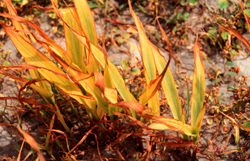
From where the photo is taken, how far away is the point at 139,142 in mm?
1335

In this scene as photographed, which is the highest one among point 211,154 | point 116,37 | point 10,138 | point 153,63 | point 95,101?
point 116,37

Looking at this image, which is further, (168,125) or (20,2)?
(20,2)

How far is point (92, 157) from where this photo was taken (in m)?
1.35

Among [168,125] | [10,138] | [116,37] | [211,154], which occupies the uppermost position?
[116,37]

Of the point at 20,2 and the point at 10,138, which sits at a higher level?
the point at 20,2

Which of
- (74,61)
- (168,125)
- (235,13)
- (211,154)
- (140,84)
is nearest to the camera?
(168,125)

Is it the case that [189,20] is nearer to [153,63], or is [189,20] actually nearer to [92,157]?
[153,63]

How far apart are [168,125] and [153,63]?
11.1 inches

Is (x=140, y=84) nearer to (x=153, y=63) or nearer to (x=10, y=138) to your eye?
(x=153, y=63)

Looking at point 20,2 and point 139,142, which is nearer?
point 139,142

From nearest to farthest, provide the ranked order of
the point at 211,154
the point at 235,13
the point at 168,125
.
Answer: the point at 168,125, the point at 211,154, the point at 235,13

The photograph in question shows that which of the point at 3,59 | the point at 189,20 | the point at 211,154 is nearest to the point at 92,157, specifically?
the point at 211,154

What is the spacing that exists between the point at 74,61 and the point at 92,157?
20.6 inches

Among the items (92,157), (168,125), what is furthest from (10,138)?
(168,125)
